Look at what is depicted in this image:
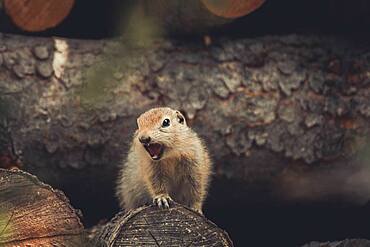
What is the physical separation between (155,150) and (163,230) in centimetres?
97

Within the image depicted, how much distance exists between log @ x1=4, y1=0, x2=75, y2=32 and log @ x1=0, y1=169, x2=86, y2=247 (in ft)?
4.98

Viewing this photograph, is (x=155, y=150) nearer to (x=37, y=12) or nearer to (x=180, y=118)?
(x=180, y=118)

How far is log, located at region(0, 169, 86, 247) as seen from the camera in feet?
11.3

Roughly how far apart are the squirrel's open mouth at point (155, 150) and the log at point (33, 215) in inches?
39.1

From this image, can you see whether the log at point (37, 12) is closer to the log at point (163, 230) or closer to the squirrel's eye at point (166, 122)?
the squirrel's eye at point (166, 122)

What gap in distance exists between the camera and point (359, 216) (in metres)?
5.45

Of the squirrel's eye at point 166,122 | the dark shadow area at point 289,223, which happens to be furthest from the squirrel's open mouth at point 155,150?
the dark shadow area at point 289,223

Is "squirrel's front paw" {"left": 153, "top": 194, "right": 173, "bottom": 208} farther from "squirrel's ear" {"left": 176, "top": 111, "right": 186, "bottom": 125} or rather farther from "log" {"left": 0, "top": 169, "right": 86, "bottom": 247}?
"squirrel's ear" {"left": 176, "top": 111, "right": 186, "bottom": 125}

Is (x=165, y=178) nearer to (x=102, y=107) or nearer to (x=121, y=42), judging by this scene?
(x=102, y=107)

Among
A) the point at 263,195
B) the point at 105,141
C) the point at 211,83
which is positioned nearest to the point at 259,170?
the point at 263,195

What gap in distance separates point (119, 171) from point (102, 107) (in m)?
0.44

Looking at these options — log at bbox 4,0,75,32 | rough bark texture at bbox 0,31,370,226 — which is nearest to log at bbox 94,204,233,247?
rough bark texture at bbox 0,31,370,226

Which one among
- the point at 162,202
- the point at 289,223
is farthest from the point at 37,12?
the point at 289,223

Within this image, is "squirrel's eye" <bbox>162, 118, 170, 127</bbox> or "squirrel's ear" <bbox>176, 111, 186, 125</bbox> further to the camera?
"squirrel's ear" <bbox>176, 111, 186, 125</bbox>
